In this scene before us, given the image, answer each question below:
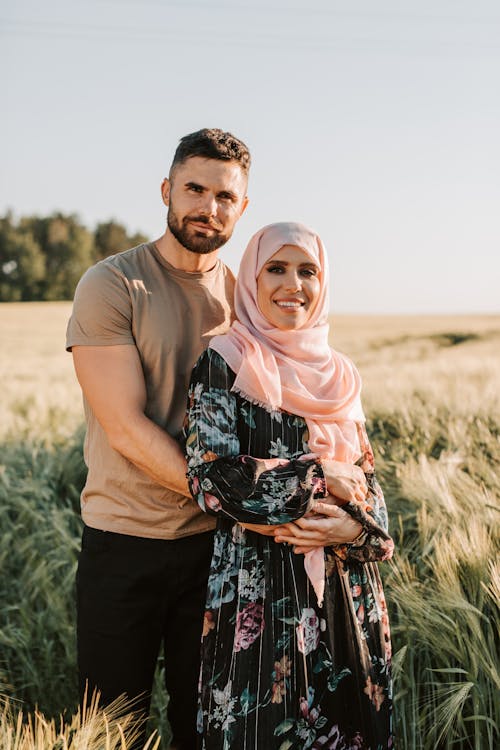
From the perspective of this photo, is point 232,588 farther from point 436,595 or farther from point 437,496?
point 437,496

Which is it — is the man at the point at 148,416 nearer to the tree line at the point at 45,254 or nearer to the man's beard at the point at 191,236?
the man's beard at the point at 191,236

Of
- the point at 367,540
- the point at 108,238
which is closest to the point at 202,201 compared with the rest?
the point at 367,540

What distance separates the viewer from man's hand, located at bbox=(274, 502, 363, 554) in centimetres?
215

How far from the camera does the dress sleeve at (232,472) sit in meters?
2.10

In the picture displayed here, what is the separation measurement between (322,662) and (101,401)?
1117 mm

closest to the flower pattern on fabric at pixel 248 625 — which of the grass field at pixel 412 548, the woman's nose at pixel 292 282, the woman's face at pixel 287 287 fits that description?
the grass field at pixel 412 548

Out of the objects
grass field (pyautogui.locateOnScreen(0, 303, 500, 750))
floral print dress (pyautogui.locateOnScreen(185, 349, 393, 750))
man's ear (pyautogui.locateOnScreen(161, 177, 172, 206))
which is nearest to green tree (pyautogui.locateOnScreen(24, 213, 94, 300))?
grass field (pyautogui.locateOnScreen(0, 303, 500, 750))

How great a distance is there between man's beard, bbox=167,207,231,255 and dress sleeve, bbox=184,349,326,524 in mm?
602

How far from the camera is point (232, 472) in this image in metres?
2.10

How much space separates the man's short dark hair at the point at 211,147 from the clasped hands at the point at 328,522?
1.17m

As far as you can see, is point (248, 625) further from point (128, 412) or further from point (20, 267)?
point (20, 267)

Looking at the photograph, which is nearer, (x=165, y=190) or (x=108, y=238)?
(x=165, y=190)

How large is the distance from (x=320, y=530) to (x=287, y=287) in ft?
2.52

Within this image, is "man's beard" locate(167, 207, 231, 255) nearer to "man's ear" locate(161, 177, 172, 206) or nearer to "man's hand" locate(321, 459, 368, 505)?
"man's ear" locate(161, 177, 172, 206)
